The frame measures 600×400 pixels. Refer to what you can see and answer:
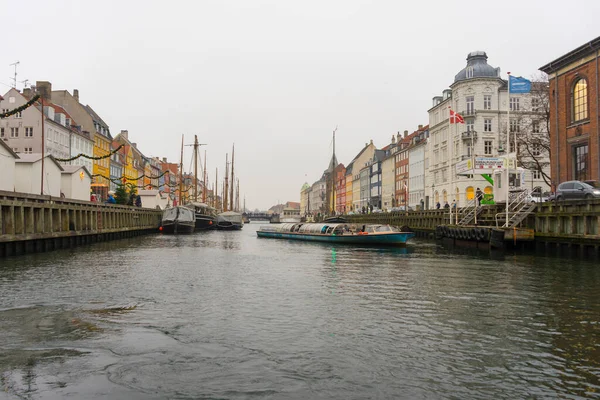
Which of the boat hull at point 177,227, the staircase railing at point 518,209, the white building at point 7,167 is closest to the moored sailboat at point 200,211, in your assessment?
the boat hull at point 177,227

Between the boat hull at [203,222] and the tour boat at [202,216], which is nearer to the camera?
the tour boat at [202,216]

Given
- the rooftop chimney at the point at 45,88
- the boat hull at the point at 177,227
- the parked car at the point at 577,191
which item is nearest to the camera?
the parked car at the point at 577,191

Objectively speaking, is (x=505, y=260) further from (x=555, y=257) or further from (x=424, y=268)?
(x=424, y=268)

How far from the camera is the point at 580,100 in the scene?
45.2 metres

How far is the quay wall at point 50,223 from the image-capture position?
2855 centimetres

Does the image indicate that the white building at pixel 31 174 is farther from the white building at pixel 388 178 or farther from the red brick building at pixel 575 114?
the white building at pixel 388 178

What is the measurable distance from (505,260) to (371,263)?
7.24m

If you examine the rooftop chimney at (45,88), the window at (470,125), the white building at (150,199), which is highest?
the rooftop chimney at (45,88)

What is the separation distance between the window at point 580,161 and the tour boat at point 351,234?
15398 mm

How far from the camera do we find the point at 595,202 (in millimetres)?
28969

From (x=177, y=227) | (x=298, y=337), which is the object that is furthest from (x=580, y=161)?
(x=177, y=227)

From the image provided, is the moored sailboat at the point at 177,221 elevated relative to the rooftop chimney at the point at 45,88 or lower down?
lower down

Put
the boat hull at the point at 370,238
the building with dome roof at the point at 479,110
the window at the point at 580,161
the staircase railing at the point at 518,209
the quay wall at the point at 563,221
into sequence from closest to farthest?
the quay wall at the point at 563,221 < the staircase railing at the point at 518,209 < the boat hull at the point at 370,238 < the window at the point at 580,161 < the building with dome roof at the point at 479,110

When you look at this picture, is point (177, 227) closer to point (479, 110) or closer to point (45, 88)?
point (45, 88)
